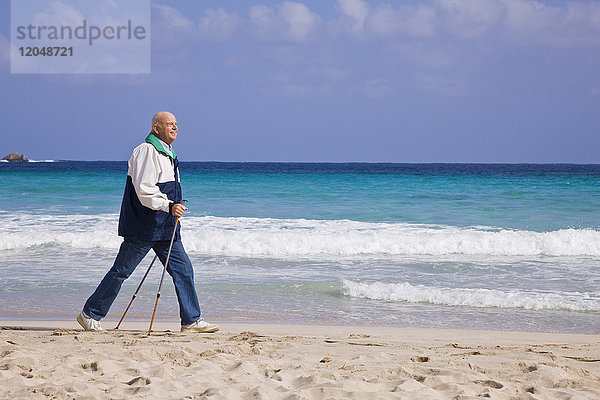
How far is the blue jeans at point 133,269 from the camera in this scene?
4883 mm

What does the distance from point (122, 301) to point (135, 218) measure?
2.30m

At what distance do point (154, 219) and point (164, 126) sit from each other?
0.72 m

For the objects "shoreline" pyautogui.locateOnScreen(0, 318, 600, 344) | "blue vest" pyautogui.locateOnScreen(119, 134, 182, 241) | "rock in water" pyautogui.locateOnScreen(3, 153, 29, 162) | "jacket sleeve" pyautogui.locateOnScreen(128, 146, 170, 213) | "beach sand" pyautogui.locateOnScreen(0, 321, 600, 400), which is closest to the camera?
"beach sand" pyautogui.locateOnScreen(0, 321, 600, 400)

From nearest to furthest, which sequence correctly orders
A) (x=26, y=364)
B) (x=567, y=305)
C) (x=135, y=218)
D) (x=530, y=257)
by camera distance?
(x=26, y=364)
(x=135, y=218)
(x=567, y=305)
(x=530, y=257)

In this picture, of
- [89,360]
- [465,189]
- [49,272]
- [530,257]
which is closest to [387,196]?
[465,189]

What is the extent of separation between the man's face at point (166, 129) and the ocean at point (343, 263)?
197cm

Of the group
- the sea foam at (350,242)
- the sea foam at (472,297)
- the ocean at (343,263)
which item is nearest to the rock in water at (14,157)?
the ocean at (343,263)

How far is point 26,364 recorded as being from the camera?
3.75m

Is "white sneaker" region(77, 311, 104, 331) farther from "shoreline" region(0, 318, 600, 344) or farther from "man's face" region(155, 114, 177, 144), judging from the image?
"man's face" region(155, 114, 177, 144)

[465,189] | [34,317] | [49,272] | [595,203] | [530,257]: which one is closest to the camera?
[34,317]

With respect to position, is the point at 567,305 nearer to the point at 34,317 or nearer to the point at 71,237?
the point at 34,317

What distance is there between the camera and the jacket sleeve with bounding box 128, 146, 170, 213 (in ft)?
15.1

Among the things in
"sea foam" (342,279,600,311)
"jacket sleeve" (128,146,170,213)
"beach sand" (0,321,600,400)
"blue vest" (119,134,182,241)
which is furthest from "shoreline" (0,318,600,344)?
"jacket sleeve" (128,146,170,213)

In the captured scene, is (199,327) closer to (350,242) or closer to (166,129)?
(166,129)
